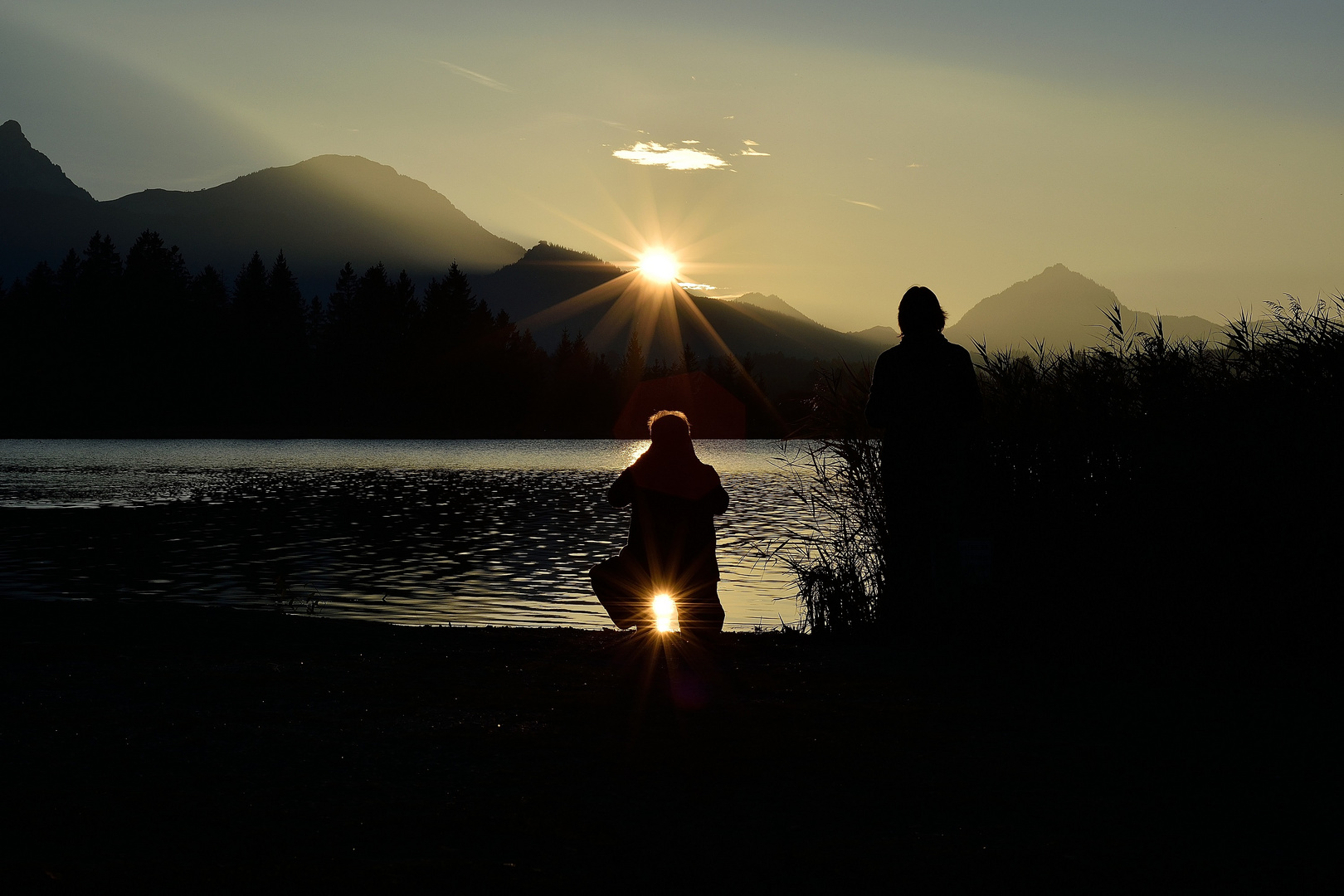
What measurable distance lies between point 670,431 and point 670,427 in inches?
1.4

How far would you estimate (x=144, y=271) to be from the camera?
103 meters

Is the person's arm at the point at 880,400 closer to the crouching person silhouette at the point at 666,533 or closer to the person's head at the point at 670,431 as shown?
the crouching person silhouette at the point at 666,533

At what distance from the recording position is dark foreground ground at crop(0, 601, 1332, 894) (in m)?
3.12

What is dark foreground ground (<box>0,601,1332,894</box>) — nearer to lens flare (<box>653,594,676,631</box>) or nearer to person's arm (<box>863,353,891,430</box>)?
lens flare (<box>653,594,676,631</box>)

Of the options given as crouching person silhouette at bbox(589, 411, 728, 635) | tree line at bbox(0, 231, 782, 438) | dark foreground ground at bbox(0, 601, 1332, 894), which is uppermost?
tree line at bbox(0, 231, 782, 438)

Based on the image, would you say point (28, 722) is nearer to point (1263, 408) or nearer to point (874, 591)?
point (874, 591)

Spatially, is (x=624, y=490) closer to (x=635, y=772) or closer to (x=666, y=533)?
(x=666, y=533)

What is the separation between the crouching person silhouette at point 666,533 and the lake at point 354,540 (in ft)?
14.6

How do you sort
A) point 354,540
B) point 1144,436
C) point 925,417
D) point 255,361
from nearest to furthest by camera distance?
1. point 925,417
2. point 1144,436
3. point 354,540
4. point 255,361

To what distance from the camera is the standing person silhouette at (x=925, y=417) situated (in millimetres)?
7582

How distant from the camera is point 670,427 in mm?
7781

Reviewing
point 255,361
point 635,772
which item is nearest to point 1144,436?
point 635,772

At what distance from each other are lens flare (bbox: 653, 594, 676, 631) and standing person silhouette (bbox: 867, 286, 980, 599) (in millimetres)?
1897

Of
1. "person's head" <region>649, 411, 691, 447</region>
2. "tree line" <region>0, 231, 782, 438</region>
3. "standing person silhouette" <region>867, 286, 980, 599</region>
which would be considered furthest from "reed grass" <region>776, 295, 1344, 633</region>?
"tree line" <region>0, 231, 782, 438</region>
